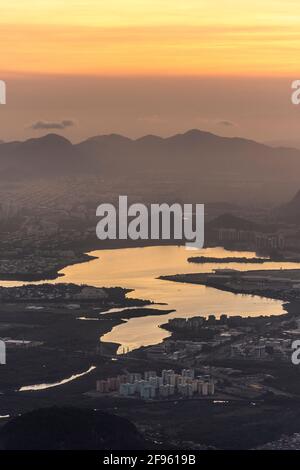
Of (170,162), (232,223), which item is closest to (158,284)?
(232,223)

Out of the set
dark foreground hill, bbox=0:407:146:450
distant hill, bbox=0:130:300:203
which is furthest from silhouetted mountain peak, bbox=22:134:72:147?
dark foreground hill, bbox=0:407:146:450

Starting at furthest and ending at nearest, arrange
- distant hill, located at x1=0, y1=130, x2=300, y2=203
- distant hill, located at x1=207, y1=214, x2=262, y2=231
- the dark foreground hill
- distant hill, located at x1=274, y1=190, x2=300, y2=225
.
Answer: distant hill, located at x1=0, y1=130, x2=300, y2=203
distant hill, located at x1=274, y1=190, x2=300, y2=225
distant hill, located at x1=207, y1=214, x2=262, y2=231
the dark foreground hill

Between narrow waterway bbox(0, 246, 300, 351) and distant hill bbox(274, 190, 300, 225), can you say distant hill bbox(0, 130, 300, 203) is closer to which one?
distant hill bbox(274, 190, 300, 225)

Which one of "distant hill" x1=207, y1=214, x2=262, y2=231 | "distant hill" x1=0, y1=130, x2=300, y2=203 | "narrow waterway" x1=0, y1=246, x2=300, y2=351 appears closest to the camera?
"narrow waterway" x1=0, y1=246, x2=300, y2=351

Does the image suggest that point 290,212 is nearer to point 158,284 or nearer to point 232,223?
point 232,223
